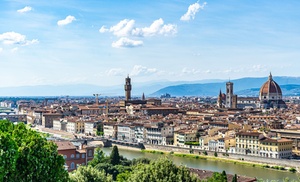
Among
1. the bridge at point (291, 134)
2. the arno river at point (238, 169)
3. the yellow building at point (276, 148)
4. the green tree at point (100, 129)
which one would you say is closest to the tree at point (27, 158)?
the arno river at point (238, 169)

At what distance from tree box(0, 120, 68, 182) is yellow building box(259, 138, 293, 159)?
18.5 metres

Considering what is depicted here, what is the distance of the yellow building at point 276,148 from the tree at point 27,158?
18.5m

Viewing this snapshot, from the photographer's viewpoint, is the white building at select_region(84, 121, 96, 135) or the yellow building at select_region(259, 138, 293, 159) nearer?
the yellow building at select_region(259, 138, 293, 159)

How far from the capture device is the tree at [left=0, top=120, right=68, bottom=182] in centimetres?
841

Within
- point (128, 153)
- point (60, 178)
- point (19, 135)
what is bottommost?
point (128, 153)

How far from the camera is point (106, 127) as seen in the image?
43.1 m

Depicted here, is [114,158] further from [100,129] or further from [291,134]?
[100,129]

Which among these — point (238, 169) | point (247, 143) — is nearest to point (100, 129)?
point (247, 143)

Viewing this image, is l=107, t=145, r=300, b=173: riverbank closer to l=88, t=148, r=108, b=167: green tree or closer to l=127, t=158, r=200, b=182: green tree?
l=88, t=148, r=108, b=167: green tree

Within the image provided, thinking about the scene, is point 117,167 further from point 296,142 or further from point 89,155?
point 296,142

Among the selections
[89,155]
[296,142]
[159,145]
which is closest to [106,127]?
[159,145]

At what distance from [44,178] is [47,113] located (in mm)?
50558

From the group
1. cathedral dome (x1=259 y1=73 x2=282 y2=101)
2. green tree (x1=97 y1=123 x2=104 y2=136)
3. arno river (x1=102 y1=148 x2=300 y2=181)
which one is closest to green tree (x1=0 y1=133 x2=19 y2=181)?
arno river (x1=102 y1=148 x2=300 y2=181)

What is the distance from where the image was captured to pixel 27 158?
9125mm
